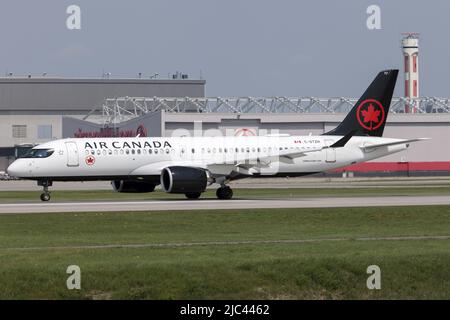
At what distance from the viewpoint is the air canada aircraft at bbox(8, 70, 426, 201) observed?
6188 cm

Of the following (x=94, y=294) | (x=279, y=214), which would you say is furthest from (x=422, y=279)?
(x=279, y=214)

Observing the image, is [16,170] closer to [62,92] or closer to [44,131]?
[44,131]

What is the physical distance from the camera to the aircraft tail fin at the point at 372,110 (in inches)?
2758

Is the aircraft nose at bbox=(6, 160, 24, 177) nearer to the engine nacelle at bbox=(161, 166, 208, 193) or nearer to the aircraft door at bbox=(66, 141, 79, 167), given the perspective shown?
the aircraft door at bbox=(66, 141, 79, 167)

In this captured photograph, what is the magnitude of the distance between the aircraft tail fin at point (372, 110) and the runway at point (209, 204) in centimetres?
864

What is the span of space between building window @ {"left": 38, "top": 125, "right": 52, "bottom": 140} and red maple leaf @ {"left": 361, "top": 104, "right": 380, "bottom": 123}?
11833 cm

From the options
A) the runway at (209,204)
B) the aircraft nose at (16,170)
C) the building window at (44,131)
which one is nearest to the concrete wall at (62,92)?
the building window at (44,131)

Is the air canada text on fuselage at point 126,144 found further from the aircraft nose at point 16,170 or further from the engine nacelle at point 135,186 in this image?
the aircraft nose at point 16,170

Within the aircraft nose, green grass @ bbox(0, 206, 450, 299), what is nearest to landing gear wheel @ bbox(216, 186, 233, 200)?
the aircraft nose

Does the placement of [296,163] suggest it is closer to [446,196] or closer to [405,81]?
[446,196]

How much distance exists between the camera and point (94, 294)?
92.9 feet

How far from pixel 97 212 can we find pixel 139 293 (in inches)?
854

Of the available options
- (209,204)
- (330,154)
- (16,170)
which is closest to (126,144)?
(16,170)
